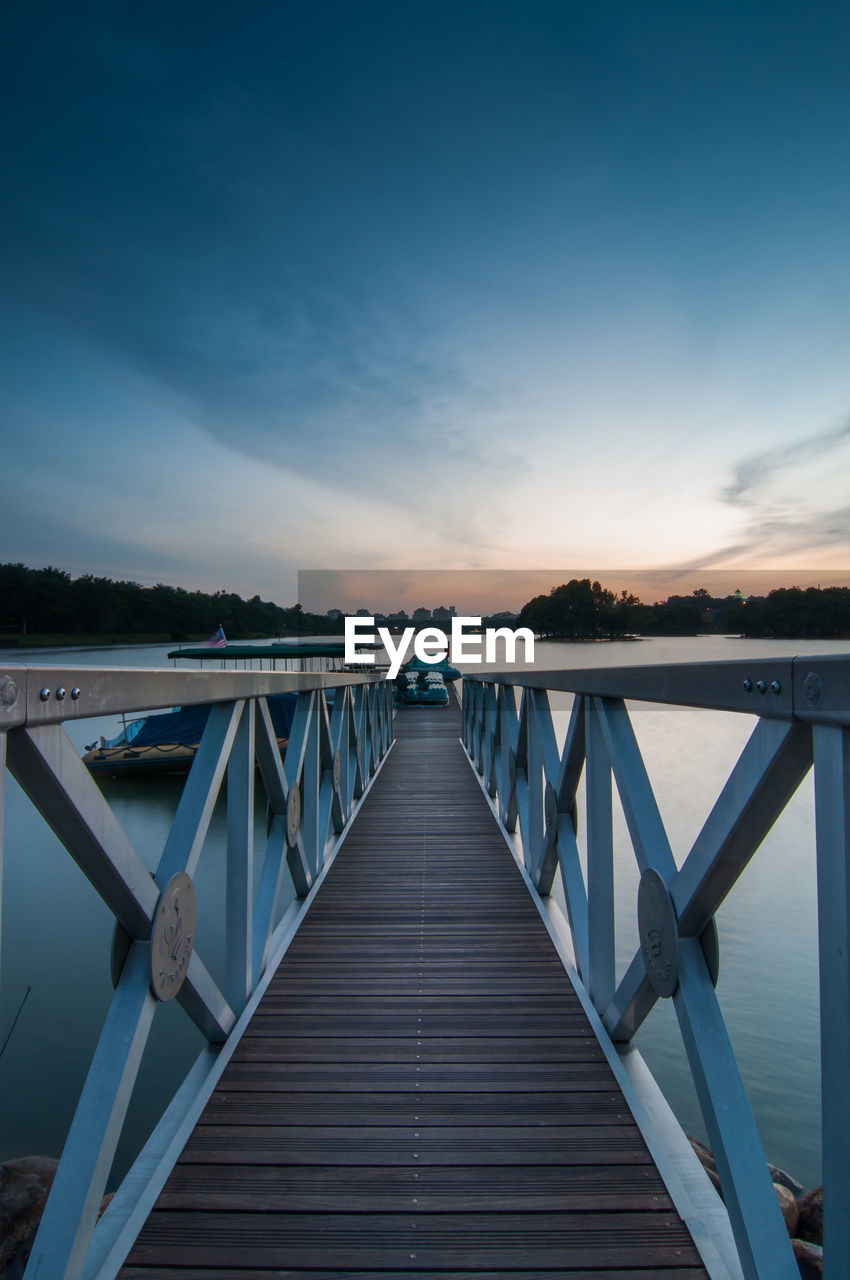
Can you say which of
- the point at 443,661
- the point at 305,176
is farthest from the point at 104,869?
the point at 443,661

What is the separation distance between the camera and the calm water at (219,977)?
15.6 ft

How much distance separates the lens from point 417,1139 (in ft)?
4.84

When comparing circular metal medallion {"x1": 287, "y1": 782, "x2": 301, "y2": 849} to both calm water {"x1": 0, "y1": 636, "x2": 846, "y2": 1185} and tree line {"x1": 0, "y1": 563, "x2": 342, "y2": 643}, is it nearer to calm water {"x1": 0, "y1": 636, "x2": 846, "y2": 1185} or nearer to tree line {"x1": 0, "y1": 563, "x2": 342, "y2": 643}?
calm water {"x1": 0, "y1": 636, "x2": 846, "y2": 1185}

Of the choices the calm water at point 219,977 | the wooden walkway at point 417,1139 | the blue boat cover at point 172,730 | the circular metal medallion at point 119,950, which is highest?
the circular metal medallion at point 119,950

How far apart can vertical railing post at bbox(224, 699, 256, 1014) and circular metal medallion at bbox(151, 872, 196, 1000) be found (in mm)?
422

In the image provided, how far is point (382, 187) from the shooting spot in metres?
12.7

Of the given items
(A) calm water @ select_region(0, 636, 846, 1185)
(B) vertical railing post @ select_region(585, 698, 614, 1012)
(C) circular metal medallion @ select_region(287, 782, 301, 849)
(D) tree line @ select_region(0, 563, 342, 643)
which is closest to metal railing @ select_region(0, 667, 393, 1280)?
(C) circular metal medallion @ select_region(287, 782, 301, 849)

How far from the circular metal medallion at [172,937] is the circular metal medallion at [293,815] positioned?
1.09 metres

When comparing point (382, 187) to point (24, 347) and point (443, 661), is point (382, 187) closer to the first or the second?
point (24, 347)

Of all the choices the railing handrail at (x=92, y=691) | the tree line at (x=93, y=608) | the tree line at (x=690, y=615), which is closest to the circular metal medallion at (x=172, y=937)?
the railing handrail at (x=92, y=691)

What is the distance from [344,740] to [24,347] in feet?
80.0

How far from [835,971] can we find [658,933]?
59 cm

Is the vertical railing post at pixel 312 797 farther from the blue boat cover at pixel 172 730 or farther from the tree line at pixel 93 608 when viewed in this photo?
the tree line at pixel 93 608

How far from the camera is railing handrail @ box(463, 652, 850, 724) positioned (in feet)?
2.32
